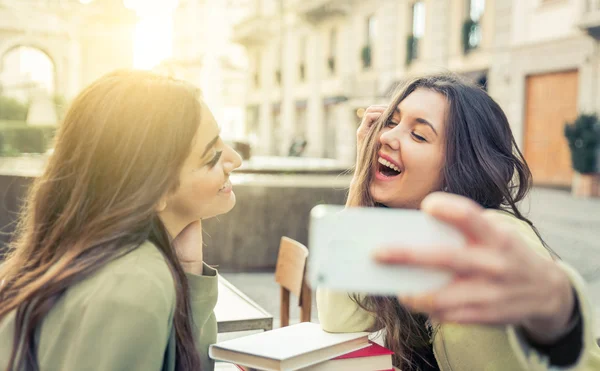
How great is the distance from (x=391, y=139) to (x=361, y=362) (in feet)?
2.10

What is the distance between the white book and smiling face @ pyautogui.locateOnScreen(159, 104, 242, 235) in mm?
288

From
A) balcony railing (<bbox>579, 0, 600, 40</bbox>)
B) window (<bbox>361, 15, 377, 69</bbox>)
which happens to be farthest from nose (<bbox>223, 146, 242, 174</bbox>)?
window (<bbox>361, 15, 377, 69</bbox>)

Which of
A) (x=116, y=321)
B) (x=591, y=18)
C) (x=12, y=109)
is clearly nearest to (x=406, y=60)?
(x=591, y=18)

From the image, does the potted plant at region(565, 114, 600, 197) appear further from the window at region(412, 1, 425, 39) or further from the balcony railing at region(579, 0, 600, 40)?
the window at region(412, 1, 425, 39)

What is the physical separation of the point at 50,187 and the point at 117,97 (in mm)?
232

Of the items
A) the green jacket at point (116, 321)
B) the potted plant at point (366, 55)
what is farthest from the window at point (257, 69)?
the green jacket at point (116, 321)

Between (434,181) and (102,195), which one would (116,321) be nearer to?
A: (102,195)

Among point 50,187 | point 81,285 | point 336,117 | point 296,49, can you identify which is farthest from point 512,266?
point 296,49

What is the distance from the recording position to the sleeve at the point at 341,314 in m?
1.55

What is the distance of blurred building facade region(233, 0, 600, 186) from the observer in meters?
12.6

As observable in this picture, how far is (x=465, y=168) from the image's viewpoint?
5.20ft

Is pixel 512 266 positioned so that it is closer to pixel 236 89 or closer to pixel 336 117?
pixel 336 117

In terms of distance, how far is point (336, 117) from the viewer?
22.7m

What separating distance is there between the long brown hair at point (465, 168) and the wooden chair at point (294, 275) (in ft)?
2.92
